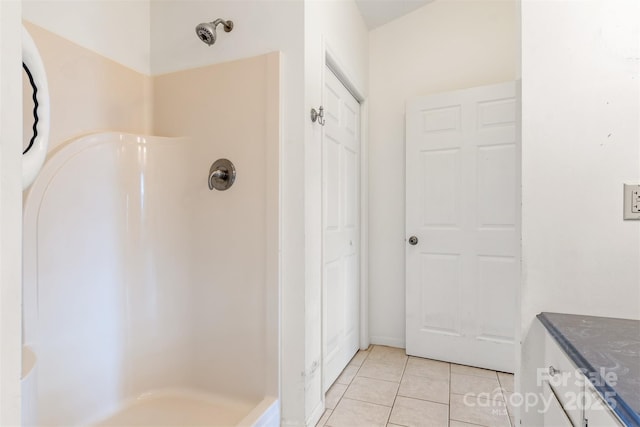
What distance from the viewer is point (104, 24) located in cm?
154

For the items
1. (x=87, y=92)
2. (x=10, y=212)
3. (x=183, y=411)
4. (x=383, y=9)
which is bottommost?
(x=183, y=411)

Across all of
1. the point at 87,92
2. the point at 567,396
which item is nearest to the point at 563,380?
the point at 567,396

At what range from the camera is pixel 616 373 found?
74 cm

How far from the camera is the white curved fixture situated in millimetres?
508

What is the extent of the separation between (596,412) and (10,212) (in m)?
1.12

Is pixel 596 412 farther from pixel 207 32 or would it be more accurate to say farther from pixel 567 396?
pixel 207 32

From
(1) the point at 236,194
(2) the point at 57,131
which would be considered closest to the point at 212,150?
(1) the point at 236,194

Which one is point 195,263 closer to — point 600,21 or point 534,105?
point 534,105

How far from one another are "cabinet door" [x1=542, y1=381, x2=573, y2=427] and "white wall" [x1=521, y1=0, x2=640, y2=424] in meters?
0.09

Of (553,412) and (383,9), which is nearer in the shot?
(553,412)

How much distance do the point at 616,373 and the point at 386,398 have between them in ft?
4.26

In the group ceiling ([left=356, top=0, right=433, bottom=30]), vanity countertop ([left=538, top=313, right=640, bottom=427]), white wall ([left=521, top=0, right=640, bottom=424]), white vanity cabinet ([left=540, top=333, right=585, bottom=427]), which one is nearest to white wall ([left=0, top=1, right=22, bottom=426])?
vanity countertop ([left=538, top=313, right=640, bottom=427])

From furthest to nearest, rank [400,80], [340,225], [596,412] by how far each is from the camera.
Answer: [400,80]
[340,225]
[596,412]

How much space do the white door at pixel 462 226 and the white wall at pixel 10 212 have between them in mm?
2291
